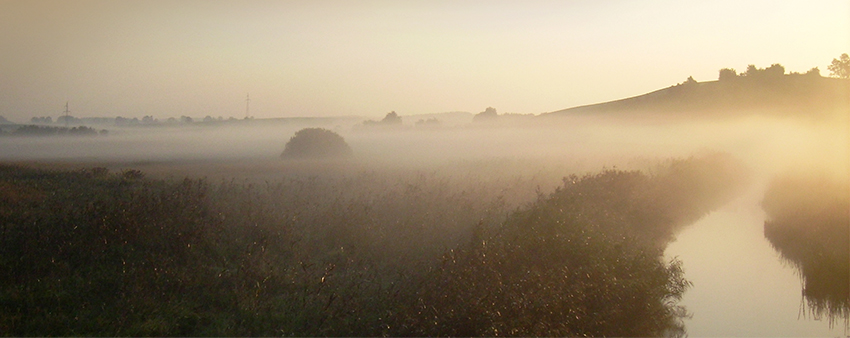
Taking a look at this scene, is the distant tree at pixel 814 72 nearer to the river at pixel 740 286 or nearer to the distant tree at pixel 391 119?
the distant tree at pixel 391 119

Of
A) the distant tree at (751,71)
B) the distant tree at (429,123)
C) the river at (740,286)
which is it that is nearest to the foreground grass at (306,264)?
the river at (740,286)

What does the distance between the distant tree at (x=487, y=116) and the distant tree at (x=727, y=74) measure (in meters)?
28.0

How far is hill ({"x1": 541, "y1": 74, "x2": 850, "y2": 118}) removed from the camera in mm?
50625

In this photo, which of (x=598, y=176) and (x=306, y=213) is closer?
(x=306, y=213)

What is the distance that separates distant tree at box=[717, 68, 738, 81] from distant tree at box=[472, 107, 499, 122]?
92.0 ft

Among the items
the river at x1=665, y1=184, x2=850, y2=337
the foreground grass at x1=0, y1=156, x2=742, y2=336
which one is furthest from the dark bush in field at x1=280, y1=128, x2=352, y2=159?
the river at x1=665, y1=184, x2=850, y2=337

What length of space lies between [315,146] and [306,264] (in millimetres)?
22194

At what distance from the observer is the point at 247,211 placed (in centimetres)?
940

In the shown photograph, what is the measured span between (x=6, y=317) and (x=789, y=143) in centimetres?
4539

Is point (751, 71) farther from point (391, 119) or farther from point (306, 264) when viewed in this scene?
point (306, 264)

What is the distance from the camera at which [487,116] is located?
242 ft

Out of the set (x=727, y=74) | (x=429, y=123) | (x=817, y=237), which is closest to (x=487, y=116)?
(x=429, y=123)

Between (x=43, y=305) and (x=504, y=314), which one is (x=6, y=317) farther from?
(x=504, y=314)

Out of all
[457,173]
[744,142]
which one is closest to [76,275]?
[457,173]
